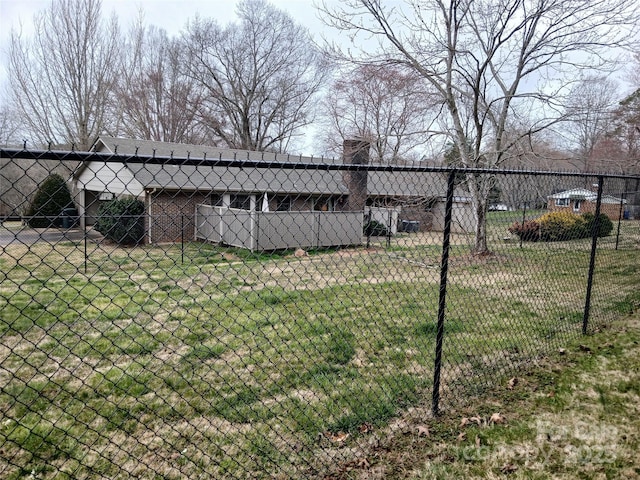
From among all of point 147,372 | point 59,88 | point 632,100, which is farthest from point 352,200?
point 59,88

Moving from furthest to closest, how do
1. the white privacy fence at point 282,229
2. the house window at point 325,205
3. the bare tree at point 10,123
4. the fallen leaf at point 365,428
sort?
the bare tree at point 10,123 → the house window at point 325,205 → the white privacy fence at point 282,229 → the fallen leaf at point 365,428

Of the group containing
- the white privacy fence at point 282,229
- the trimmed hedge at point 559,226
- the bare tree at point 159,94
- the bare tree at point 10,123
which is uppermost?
the bare tree at point 159,94

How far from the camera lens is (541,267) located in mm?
8156

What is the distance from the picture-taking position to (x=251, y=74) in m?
28.1

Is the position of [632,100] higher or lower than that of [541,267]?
higher

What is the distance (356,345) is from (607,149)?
65.6 ft

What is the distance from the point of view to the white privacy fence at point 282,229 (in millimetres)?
12094

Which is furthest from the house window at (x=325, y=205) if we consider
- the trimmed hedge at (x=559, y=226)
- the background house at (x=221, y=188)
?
the trimmed hedge at (x=559, y=226)

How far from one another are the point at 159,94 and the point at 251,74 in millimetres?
6261

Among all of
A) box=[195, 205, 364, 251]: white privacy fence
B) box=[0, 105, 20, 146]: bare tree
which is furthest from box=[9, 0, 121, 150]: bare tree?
box=[195, 205, 364, 251]: white privacy fence

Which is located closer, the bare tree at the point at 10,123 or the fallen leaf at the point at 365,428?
the fallen leaf at the point at 365,428

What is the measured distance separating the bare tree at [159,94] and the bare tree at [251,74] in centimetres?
93

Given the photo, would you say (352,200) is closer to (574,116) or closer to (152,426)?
(574,116)

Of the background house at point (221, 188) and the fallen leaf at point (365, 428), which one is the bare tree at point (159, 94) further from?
the fallen leaf at point (365, 428)
